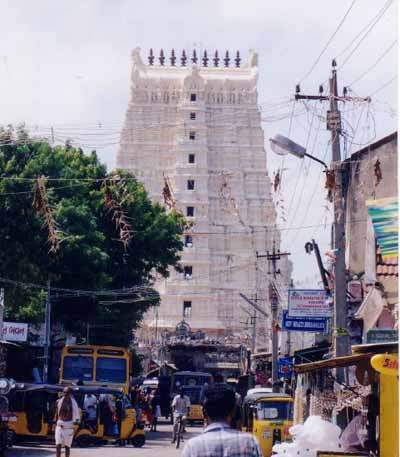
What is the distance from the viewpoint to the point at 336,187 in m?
19.0

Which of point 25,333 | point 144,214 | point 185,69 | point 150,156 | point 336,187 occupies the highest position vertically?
point 185,69

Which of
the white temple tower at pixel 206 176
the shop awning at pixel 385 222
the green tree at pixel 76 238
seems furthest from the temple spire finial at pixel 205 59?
the shop awning at pixel 385 222

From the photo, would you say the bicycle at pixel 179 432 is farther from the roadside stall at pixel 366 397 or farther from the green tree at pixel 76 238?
the roadside stall at pixel 366 397

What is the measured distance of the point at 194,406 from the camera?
137 ft

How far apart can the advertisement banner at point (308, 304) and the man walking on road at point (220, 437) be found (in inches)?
786

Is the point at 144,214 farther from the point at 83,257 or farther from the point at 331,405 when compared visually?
the point at 331,405

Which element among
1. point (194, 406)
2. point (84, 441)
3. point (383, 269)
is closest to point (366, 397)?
point (383, 269)

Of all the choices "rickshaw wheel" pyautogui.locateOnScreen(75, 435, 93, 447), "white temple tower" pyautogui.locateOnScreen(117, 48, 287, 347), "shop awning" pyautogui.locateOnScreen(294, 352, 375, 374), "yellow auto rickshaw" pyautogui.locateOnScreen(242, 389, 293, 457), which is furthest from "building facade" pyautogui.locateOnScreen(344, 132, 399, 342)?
"white temple tower" pyautogui.locateOnScreen(117, 48, 287, 347)

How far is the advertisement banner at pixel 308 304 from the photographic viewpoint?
26.6 meters

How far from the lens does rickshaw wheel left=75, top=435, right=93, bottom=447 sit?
24219 mm

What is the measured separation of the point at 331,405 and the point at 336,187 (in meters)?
5.36

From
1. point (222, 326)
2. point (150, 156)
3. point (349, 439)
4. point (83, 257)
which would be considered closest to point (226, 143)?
point (150, 156)

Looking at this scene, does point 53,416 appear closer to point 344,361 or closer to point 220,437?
point 344,361

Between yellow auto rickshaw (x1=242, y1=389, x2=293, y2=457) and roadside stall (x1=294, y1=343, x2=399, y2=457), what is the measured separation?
3.10 meters
